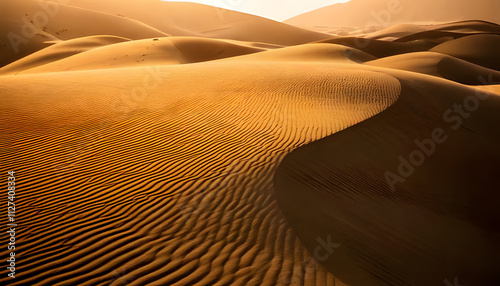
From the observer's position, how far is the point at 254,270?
3.63 metres

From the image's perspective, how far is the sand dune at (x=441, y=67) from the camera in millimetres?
23359

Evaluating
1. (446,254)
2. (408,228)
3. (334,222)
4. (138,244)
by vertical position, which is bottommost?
(446,254)

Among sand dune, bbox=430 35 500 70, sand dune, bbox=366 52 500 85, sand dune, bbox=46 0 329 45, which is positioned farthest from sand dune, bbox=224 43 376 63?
sand dune, bbox=46 0 329 45

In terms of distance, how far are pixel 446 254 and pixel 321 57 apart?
2237 centimetres

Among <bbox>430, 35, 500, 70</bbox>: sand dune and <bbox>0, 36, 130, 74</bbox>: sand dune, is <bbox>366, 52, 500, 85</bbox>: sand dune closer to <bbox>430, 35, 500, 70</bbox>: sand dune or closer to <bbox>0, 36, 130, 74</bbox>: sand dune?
<bbox>430, 35, 500, 70</bbox>: sand dune

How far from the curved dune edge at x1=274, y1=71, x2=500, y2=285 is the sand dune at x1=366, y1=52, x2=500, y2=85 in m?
13.5

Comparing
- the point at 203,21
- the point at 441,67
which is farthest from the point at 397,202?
the point at 203,21

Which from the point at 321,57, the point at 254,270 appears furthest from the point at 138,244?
the point at 321,57

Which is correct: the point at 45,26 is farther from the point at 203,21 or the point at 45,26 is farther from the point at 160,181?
the point at 160,181

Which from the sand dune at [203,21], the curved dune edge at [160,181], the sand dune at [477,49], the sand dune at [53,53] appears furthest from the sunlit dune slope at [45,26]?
the sand dune at [477,49]

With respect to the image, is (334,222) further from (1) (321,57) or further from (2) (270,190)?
(1) (321,57)

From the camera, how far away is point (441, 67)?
24375 millimetres

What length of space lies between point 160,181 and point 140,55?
24210 mm

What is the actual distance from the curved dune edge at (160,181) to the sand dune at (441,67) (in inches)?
583
